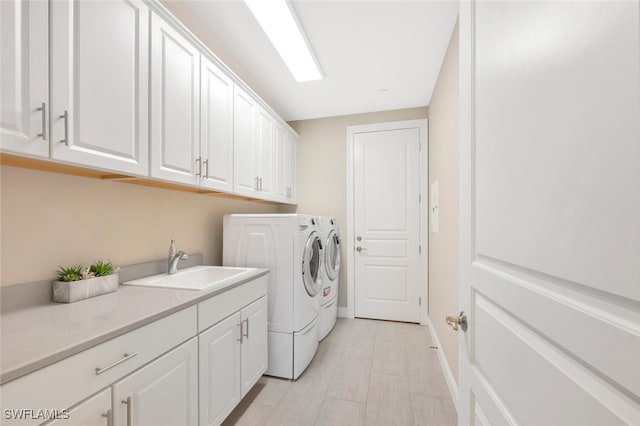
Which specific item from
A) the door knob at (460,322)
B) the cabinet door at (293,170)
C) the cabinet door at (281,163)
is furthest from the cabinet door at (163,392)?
the cabinet door at (293,170)

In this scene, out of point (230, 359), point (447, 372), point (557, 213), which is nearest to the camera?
point (557, 213)

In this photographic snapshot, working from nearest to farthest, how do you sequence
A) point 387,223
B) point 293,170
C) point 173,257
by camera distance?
point 173,257 < point 387,223 < point 293,170

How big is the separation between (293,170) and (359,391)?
8.21 feet

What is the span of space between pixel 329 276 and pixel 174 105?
219cm

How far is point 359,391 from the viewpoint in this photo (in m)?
1.99

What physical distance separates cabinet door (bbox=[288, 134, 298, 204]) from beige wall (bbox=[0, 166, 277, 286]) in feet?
4.80

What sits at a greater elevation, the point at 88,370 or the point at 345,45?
the point at 345,45

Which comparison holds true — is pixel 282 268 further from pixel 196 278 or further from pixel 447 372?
pixel 447 372

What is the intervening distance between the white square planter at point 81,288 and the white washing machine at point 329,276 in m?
1.73

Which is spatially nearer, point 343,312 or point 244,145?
point 244,145

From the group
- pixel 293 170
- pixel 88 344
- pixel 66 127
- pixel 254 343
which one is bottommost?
pixel 254 343

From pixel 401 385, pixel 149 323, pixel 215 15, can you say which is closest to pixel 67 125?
pixel 149 323

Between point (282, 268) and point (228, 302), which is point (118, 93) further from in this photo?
point (282, 268)

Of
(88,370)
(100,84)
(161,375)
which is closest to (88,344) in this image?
(88,370)
